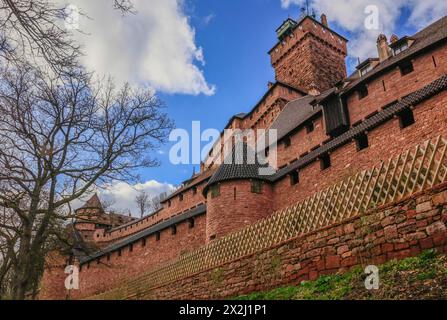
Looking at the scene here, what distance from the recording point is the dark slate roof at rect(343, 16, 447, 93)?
17.2 m

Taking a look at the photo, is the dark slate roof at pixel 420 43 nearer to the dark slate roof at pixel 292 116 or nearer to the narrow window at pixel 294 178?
the dark slate roof at pixel 292 116

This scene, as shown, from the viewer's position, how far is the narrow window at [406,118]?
1450 centimetres

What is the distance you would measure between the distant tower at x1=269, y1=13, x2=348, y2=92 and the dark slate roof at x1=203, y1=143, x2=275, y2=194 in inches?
689

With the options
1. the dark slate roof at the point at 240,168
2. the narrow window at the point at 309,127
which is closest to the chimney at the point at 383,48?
the narrow window at the point at 309,127

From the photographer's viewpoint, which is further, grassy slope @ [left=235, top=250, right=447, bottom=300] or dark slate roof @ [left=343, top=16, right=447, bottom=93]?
dark slate roof @ [left=343, top=16, right=447, bottom=93]

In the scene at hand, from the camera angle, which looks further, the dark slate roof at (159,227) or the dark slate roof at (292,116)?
the dark slate roof at (292,116)

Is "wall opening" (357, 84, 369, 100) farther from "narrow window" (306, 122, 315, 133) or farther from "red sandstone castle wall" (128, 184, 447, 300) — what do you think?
"red sandstone castle wall" (128, 184, 447, 300)

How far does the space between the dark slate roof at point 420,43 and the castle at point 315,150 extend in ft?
0.24

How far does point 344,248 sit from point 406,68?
44.5 feet

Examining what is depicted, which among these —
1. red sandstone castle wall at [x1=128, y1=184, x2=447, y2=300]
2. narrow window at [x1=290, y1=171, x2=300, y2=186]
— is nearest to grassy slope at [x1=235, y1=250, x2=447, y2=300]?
red sandstone castle wall at [x1=128, y1=184, x2=447, y2=300]

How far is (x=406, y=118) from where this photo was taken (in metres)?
14.7

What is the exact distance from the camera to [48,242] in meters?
13.2

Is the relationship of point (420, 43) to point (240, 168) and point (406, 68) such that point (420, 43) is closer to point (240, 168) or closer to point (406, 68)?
point (406, 68)

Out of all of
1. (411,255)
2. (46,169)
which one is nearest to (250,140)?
(46,169)
